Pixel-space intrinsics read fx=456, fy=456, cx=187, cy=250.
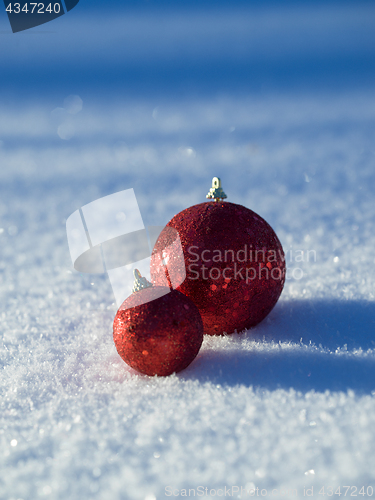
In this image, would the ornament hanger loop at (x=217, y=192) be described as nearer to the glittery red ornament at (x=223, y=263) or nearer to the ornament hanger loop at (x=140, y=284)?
the glittery red ornament at (x=223, y=263)

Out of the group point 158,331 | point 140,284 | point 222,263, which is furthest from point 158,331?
point 222,263

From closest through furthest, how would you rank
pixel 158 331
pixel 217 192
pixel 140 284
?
pixel 158 331, pixel 140 284, pixel 217 192

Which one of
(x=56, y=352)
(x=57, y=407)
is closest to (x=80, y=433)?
(x=57, y=407)

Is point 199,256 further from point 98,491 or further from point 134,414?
point 98,491

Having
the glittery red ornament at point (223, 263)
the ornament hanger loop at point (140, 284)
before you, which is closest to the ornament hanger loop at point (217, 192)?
the glittery red ornament at point (223, 263)

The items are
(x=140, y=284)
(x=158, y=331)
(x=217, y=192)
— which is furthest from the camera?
(x=217, y=192)

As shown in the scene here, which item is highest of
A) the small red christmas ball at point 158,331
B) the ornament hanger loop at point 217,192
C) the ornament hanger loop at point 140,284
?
the ornament hanger loop at point 217,192

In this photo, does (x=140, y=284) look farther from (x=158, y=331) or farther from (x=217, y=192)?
(x=217, y=192)

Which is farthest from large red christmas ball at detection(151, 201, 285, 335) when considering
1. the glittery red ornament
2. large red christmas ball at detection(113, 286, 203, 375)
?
large red christmas ball at detection(113, 286, 203, 375)
